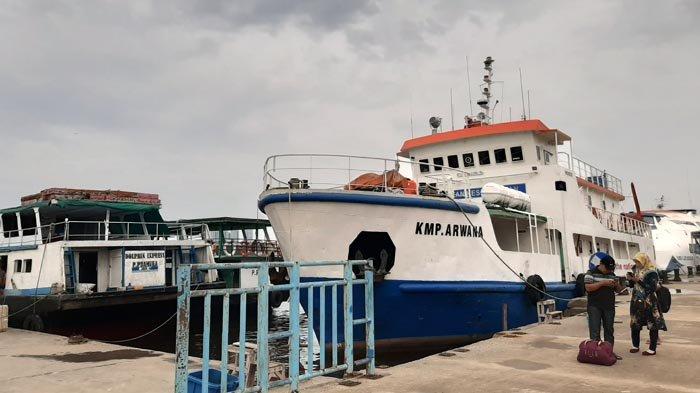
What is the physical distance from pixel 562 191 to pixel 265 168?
876 cm

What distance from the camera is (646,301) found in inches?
273

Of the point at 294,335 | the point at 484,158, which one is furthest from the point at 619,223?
the point at 294,335

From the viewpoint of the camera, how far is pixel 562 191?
14.7 meters

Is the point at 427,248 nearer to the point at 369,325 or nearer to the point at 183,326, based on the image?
the point at 369,325

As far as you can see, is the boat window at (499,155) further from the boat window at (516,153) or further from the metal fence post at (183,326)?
the metal fence post at (183,326)

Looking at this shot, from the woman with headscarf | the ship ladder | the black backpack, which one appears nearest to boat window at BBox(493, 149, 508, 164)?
the woman with headscarf

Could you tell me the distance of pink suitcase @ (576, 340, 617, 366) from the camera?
21.2 ft

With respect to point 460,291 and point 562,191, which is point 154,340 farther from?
point 562,191

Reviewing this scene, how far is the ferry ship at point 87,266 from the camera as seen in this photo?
47.3 ft

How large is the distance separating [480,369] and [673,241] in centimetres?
4204

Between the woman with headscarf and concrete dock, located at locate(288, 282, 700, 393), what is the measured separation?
1.25 ft

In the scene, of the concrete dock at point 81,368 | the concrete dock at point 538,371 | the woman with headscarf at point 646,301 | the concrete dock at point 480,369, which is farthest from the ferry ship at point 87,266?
the woman with headscarf at point 646,301

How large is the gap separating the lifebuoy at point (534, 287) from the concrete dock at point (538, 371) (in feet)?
10.6

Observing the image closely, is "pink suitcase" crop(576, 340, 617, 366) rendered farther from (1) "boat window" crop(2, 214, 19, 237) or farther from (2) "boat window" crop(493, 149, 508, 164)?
(1) "boat window" crop(2, 214, 19, 237)
